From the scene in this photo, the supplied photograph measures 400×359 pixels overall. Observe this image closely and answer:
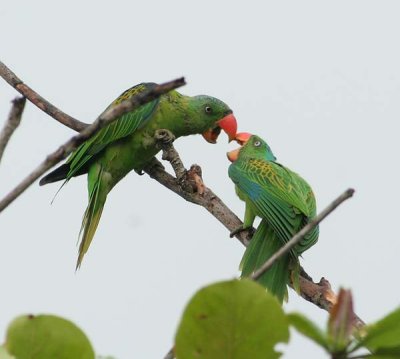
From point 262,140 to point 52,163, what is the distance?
413cm

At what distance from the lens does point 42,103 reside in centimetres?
391

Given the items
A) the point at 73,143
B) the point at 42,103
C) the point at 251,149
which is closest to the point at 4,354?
the point at 73,143

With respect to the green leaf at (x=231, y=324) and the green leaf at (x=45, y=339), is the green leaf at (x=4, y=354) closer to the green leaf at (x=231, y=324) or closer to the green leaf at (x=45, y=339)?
the green leaf at (x=45, y=339)

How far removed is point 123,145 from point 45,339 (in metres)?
3.82

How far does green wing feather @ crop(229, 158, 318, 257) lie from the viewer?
400cm

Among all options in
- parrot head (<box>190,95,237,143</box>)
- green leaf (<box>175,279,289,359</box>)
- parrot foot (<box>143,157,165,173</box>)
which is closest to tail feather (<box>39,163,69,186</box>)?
parrot foot (<box>143,157,165,173</box>)

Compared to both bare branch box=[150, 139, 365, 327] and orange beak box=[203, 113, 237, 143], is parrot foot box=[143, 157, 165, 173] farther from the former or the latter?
Result: orange beak box=[203, 113, 237, 143]

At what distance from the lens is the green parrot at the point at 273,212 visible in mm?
3926

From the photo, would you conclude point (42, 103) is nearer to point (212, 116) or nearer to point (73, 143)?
point (212, 116)

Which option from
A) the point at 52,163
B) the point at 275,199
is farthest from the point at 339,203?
the point at 275,199

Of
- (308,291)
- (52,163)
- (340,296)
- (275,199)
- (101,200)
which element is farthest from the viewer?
(101,200)

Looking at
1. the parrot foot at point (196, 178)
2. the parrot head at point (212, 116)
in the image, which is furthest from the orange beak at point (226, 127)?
the parrot foot at point (196, 178)

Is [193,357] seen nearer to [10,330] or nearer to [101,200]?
[10,330]

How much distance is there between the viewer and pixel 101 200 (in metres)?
4.59
